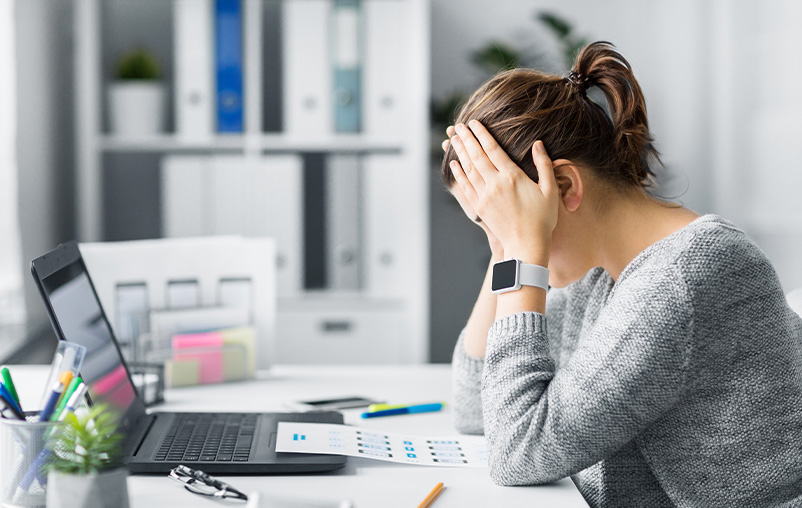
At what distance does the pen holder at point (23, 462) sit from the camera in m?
0.73

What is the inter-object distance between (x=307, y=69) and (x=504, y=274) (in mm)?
1655

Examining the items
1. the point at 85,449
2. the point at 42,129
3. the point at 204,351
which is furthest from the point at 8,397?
the point at 42,129

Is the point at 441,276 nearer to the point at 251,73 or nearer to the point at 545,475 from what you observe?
the point at 251,73

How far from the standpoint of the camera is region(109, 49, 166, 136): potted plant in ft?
8.21

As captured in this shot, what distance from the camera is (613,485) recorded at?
36.9 inches

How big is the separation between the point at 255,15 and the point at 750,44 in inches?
57.1

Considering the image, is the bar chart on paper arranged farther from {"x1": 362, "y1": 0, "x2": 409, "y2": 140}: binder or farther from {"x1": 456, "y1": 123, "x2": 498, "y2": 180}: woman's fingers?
{"x1": 362, "y1": 0, "x2": 409, "y2": 140}: binder

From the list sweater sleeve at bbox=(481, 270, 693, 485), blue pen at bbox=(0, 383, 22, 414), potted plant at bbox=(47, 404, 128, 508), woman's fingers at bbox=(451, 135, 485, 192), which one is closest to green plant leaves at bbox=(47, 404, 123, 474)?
potted plant at bbox=(47, 404, 128, 508)

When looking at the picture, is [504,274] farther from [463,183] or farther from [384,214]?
[384,214]

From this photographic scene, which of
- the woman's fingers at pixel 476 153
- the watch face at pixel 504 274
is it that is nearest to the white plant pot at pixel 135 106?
the woman's fingers at pixel 476 153

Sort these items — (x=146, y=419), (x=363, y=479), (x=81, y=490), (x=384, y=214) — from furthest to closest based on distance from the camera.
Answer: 1. (x=384, y=214)
2. (x=146, y=419)
3. (x=363, y=479)
4. (x=81, y=490)

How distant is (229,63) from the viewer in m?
2.46

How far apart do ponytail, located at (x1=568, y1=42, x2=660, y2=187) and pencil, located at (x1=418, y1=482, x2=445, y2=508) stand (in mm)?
474

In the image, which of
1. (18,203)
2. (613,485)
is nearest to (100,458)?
(613,485)
